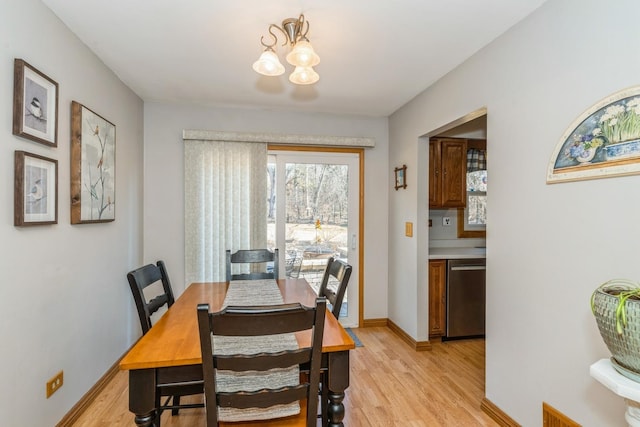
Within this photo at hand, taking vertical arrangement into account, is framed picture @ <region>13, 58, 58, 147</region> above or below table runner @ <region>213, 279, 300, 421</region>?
A: above

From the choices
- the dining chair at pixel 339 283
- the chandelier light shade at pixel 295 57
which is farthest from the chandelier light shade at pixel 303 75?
the dining chair at pixel 339 283

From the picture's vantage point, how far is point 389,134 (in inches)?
154

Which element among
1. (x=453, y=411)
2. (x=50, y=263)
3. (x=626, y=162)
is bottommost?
(x=453, y=411)

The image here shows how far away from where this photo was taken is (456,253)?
3.57 meters

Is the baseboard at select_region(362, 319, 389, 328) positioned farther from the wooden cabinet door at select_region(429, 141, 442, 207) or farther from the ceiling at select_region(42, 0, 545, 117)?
the ceiling at select_region(42, 0, 545, 117)

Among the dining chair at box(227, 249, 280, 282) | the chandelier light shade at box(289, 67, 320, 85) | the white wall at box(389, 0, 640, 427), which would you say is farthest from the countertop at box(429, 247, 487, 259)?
→ the chandelier light shade at box(289, 67, 320, 85)

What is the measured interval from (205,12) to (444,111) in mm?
1942

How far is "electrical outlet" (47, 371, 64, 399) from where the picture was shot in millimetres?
1870

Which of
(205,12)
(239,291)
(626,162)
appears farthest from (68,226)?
(626,162)

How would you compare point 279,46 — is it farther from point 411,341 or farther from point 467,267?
point 411,341

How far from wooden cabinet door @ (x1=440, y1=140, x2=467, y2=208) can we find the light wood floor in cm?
155

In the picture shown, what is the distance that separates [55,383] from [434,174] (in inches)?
139

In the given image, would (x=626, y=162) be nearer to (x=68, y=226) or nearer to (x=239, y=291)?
(x=239, y=291)

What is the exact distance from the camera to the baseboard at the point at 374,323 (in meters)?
3.89
